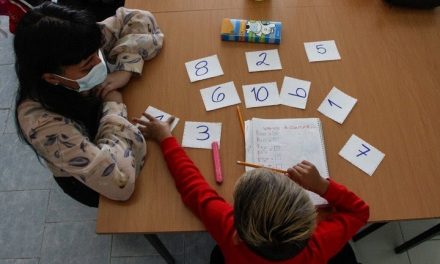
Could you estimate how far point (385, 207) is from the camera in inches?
41.0

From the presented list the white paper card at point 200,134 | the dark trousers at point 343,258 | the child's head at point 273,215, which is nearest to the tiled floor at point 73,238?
the dark trousers at point 343,258

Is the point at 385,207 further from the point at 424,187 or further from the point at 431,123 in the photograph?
the point at 431,123

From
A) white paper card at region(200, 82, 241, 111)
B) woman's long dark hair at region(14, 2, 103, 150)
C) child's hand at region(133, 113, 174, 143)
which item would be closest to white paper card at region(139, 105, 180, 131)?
child's hand at region(133, 113, 174, 143)

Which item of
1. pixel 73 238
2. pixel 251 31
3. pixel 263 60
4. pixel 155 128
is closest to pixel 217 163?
pixel 155 128

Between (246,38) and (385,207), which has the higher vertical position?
(246,38)

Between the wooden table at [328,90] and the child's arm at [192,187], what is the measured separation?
0.11 feet

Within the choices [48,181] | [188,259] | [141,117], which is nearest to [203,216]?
[141,117]

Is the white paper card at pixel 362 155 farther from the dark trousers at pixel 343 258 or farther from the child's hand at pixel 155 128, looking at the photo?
the child's hand at pixel 155 128

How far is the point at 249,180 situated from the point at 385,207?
0.48 metres

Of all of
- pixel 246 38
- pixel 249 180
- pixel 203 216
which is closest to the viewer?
pixel 249 180

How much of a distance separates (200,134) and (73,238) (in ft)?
3.41

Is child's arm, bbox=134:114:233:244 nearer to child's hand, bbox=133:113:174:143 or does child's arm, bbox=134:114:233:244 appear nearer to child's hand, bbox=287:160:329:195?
child's hand, bbox=133:113:174:143

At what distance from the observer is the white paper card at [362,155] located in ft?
3.62

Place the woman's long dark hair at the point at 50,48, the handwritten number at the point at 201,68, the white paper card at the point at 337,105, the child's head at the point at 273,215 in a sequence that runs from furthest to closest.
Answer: the handwritten number at the point at 201,68 → the white paper card at the point at 337,105 → the woman's long dark hair at the point at 50,48 → the child's head at the point at 273,215
